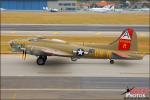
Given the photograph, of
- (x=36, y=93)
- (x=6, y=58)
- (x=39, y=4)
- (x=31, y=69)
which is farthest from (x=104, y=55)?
(x=39, y=4)

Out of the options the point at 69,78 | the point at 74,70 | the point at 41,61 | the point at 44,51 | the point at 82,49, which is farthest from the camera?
the point at 82,49

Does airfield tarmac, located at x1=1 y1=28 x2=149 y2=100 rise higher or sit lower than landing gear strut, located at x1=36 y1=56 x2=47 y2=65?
lower

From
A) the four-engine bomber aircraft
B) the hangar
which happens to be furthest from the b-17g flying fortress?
the hangar

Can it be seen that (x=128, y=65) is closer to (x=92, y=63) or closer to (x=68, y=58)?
(x=92, y=63)

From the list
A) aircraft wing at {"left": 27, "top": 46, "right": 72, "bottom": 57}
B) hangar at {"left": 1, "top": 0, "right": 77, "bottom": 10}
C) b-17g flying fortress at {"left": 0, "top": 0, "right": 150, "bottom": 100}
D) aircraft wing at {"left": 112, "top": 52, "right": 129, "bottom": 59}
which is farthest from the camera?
hangar at {"left": 1, "top": 0, "right": 77, "bottom": 10}

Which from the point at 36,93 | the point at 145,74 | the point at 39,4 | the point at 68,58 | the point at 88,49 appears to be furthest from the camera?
the point at 39,4

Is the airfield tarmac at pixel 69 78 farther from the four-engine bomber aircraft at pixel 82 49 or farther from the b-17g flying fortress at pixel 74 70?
the four-engine bomber aircraft at pixel 82 49

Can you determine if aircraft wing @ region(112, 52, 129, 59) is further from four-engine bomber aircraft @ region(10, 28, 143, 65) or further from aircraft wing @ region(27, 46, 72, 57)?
aircraft wing @ region(27, 46, 72, 57)

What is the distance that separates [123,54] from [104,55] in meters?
1.51

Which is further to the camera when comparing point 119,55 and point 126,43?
point 126,43

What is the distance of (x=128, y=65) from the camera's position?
30.9 metres

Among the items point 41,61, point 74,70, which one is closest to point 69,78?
point 74,70

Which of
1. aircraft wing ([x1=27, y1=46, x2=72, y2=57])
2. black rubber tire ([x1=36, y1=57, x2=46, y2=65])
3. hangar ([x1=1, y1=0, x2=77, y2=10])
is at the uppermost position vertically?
hangar ([x1=1, y1=0, x2=77, y2=10])

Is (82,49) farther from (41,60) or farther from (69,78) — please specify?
(69,78)
